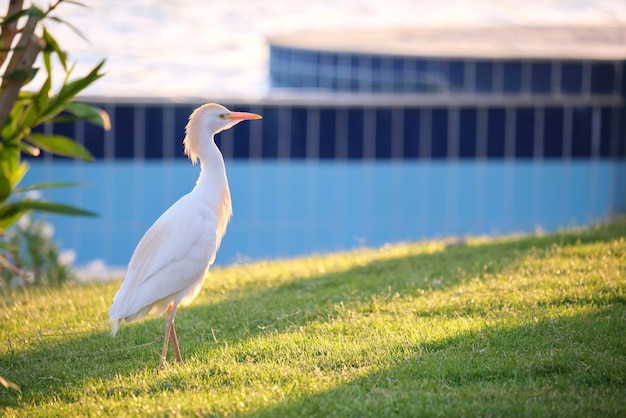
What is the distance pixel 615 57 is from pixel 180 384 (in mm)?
12913

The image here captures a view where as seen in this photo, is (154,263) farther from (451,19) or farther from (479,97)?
(451,19)

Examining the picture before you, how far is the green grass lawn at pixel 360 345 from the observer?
16.2ft

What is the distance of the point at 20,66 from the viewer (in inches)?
189

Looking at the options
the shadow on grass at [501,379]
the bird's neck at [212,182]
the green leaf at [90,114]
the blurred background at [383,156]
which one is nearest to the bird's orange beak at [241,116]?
the bird's neck at [212,182]

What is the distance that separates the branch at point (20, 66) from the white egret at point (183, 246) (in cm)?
193

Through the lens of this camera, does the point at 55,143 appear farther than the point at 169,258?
No

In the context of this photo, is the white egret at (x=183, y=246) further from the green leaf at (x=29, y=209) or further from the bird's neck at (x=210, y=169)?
the green leaf at (x=29, y=209)

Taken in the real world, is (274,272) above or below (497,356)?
below

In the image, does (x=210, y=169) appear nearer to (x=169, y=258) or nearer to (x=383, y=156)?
(x=169, y=258)

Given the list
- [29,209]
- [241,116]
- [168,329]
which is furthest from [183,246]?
[29,209]

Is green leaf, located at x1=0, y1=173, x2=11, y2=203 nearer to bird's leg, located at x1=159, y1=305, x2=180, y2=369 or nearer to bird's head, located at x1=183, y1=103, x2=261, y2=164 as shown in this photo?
bird's leg, located at x1=159, y1=305, x2=180, y2=369

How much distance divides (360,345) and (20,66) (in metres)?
2.90

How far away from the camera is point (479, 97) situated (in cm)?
1520

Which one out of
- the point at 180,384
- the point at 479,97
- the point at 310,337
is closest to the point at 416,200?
the point at 479,97
